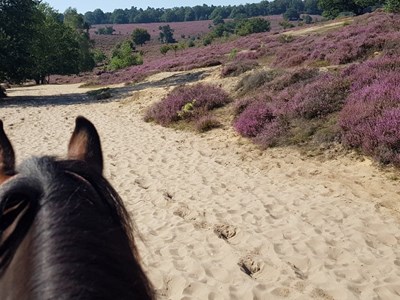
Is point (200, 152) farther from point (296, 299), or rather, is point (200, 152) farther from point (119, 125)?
point (296, 299)

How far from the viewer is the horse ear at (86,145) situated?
1758 mm

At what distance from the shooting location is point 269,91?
12.7 m

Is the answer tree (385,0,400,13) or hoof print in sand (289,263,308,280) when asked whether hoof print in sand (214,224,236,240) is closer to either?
hoof print in sand (289,263,308,280)

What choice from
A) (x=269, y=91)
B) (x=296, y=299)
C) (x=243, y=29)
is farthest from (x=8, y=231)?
(x=243, y=29)

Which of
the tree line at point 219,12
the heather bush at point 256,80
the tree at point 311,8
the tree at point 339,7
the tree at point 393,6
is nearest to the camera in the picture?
the heather bush at point 256,80

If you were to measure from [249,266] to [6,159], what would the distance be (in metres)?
3.46

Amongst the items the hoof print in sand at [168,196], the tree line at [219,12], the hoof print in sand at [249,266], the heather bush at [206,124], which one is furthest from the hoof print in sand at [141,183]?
the tree line at [219,12]

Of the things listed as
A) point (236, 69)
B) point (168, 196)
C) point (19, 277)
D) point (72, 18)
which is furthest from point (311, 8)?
point (19, 277)

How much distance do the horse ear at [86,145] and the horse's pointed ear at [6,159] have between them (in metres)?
0.23

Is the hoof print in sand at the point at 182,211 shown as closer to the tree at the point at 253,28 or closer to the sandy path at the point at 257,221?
the sandy path at the point at 257,221

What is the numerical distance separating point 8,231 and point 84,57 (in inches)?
1992

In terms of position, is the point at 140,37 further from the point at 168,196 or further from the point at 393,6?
the point at 168,196

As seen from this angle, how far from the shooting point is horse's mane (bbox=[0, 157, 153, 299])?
3.64ft

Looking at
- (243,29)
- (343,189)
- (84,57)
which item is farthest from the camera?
(243,29)
